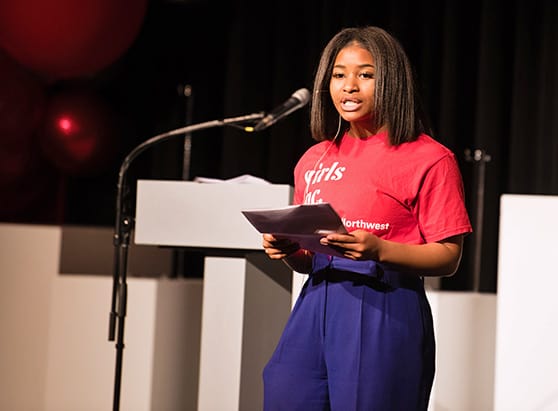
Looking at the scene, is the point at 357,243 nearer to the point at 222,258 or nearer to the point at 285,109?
the point at 285,109

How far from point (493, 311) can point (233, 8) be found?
196 cm

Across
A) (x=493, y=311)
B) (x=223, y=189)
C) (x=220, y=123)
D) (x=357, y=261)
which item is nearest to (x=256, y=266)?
(x=223, y=189)

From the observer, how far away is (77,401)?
10.1 ft

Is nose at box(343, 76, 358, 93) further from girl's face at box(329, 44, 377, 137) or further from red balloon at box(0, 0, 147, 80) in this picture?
red balloon at box(0, 0, 147, 80)

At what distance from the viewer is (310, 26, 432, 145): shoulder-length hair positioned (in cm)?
173

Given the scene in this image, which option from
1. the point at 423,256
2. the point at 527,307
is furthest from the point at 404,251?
the point at 527,307

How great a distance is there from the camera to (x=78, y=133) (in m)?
3.67

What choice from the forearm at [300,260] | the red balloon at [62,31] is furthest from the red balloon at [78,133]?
the forearm at [300,260]

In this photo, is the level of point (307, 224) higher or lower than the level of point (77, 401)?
higher

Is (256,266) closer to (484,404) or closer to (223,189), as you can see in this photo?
(223,189)

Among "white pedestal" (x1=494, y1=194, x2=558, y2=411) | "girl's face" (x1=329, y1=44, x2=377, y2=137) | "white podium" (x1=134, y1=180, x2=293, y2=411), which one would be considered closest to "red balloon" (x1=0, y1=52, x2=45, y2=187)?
"white podium" (x1=134, y1=180, x2=293, y2=411)

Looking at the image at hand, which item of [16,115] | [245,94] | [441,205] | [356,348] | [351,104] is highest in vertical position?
[245,94]

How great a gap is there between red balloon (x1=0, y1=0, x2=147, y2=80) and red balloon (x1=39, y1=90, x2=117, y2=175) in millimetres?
128

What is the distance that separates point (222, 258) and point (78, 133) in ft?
4.01
